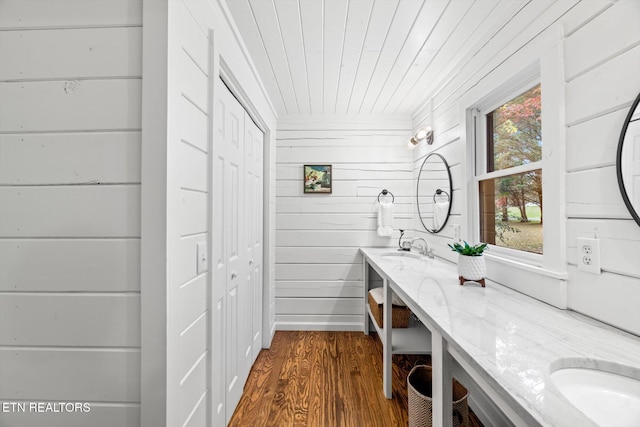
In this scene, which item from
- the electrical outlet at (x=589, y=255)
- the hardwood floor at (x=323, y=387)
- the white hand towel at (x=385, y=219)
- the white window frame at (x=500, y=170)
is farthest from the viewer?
the white hand towel at (x=385, y=219)

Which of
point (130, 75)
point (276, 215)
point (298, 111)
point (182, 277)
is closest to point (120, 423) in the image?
point (182, 277)

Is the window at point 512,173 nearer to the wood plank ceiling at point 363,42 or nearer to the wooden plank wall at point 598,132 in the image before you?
Result: the wooden plank wall at point 598,132

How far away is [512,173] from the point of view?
1.46m

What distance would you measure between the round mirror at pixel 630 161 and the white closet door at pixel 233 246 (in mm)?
1560

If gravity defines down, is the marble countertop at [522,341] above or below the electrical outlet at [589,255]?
below

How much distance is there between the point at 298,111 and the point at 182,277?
2.29 metres

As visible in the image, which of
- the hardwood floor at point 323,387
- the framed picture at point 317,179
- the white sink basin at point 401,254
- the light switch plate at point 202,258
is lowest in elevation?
the hardwood floor at point 323,387

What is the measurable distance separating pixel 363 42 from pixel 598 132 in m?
1.26

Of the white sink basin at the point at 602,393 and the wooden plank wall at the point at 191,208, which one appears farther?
the wooden plank wall at the point at 191,208

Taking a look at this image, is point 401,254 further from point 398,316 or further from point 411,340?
point 411,340

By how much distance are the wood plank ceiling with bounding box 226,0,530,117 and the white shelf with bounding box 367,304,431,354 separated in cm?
197

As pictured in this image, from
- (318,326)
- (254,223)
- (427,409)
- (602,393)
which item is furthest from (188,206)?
(318,326)

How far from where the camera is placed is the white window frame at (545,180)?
42.7 inches

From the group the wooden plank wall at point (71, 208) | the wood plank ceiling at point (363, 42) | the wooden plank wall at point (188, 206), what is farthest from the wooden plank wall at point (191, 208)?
the wood plank ceiling at point (363, 42)
